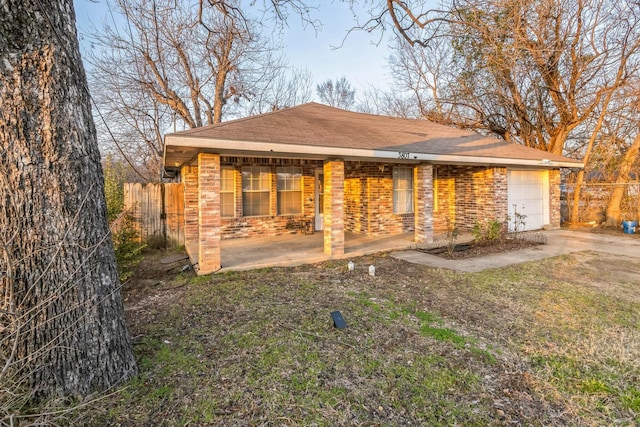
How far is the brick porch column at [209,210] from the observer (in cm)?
596

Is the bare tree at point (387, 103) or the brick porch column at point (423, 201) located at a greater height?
the bare tree at point (387, 103)

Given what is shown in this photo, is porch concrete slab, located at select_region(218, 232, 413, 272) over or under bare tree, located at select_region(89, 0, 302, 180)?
under

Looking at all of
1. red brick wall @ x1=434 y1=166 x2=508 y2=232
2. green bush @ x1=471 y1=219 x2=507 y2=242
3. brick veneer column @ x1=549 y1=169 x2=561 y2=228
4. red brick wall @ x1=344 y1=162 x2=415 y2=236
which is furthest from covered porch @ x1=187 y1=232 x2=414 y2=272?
brick veneer column @ x1=549 y1=169 x2=561 y2=228

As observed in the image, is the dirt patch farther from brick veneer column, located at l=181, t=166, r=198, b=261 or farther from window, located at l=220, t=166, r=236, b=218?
brick veneer column, located at l=181, t=166, r=198, b=261

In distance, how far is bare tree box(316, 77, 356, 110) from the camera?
25328 millimetres

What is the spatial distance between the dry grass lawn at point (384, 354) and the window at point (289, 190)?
4.90m

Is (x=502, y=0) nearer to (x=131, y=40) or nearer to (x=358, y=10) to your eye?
(x=358, y=10)

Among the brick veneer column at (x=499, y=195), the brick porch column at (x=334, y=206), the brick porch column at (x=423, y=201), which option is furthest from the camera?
the brick veneer column at (x=499, y=195)

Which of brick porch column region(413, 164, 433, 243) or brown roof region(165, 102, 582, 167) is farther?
brick porch column region(413, 164, 433, 243)

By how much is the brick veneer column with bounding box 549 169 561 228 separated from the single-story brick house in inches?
1.4

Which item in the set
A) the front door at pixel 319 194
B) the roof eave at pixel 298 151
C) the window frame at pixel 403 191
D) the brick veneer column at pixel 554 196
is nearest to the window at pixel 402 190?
the window frame at pixel 403 191

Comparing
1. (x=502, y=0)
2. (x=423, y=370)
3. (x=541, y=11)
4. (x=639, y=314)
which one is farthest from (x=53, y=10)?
(x=639, y=314)

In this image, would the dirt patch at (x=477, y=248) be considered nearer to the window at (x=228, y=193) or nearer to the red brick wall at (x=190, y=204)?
the window at (x=228, y=193)

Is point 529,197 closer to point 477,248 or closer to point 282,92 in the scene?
point 477,248
